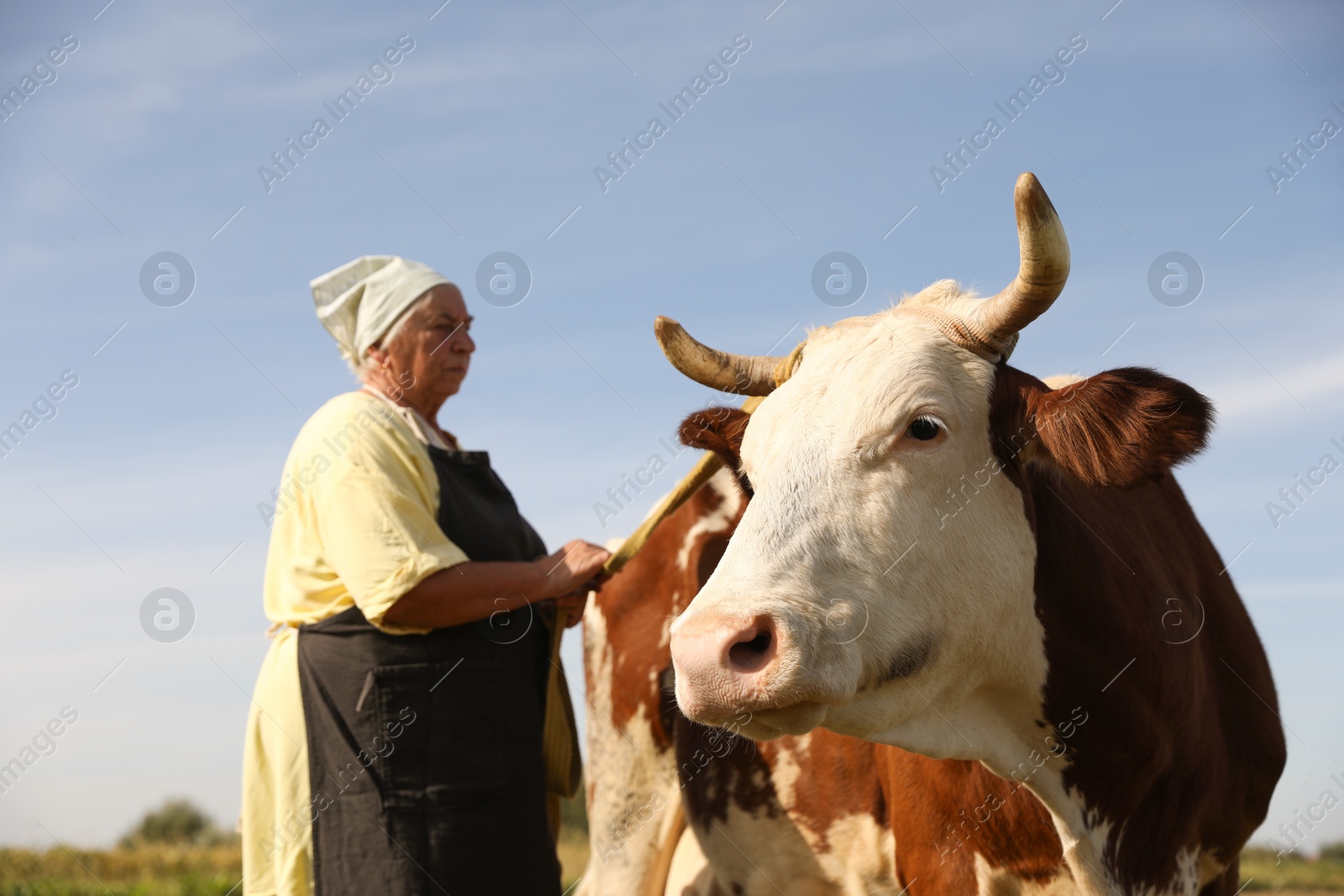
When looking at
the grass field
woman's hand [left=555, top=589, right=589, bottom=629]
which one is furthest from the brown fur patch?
the grass field

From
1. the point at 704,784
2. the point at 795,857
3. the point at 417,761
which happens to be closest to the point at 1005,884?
the point at 795,857

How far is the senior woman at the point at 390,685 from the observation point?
354cm

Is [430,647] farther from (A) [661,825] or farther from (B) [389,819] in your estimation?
(A) [661,825]

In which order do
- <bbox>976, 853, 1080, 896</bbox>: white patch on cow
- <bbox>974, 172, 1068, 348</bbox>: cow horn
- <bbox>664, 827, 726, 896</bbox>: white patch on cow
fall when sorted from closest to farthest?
<bbox>974, 172, 1068, 348</bbox>: cow horn
<bbox>976, 853, 1080, 896</bbox>: white patch on cow
<bbox>664, 827, 726, 896</bbox>: white patch on cow

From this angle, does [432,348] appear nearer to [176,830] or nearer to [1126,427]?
[1126,427]

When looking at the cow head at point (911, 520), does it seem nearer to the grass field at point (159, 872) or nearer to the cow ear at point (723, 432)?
the cow ear at point (723, 432)

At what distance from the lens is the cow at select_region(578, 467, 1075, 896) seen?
4.17m

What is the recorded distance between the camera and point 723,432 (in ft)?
12.2

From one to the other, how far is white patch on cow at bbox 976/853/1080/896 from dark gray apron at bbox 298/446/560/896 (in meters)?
1.40

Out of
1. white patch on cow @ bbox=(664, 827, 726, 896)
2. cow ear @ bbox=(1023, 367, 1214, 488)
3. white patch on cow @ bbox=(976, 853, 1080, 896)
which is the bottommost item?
white patch on cow @ bbox=(976, 853, 1080, 896)

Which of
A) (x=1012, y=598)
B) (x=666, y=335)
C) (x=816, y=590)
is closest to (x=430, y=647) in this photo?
(x=666, y=335)

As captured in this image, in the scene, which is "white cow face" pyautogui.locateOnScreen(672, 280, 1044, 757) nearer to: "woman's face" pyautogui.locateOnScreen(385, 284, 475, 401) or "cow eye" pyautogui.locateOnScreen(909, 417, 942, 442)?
"cow eye" pyautogui.locateOnScreen(909, 417, 942, 442)

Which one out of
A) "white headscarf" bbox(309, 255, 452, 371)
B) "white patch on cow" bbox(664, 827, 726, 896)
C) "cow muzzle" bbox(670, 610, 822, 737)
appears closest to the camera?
"cow muzzle" bbox(670, 610, 822, 737)

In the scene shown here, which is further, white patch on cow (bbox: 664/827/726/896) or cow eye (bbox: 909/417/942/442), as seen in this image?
white patch on cow (bbox: 664/827/726/896)
